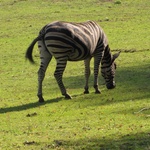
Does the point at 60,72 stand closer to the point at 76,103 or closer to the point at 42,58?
the point at 42,58

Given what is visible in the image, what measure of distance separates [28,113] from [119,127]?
2587mm

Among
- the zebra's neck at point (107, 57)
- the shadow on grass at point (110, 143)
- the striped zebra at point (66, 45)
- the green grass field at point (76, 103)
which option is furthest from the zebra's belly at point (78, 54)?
the shadow on grass at point (110, 143)

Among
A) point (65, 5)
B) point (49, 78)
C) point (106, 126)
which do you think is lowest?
point (65, 5)

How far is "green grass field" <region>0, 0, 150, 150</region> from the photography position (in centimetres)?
1026

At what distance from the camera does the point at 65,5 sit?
35125 mm

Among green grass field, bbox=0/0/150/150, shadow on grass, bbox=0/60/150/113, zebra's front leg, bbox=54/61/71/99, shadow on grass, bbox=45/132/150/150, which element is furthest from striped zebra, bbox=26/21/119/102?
shadow on grass, bbox=45/132/150/150

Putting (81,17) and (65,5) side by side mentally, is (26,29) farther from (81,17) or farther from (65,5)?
(65,5)

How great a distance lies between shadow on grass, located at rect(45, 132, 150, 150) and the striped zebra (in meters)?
4.12

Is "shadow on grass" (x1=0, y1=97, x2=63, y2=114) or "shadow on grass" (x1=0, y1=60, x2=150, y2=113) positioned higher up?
"shadow on grass" (x1=0, y1=97, x2=63, y2=114)

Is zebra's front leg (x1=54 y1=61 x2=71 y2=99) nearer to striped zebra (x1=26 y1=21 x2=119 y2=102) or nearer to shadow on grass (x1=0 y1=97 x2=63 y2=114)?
striped zebra (x1=26 y1=21 x2=119 y2=102)

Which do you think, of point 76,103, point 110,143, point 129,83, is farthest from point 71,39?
point 110,143

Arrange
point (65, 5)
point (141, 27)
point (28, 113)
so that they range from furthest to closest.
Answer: point (65, 5)
point (141, 27)
point (28, 113)

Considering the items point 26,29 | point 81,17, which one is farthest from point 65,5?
point 26,29

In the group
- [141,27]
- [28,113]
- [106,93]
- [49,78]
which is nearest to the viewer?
[28,113]
